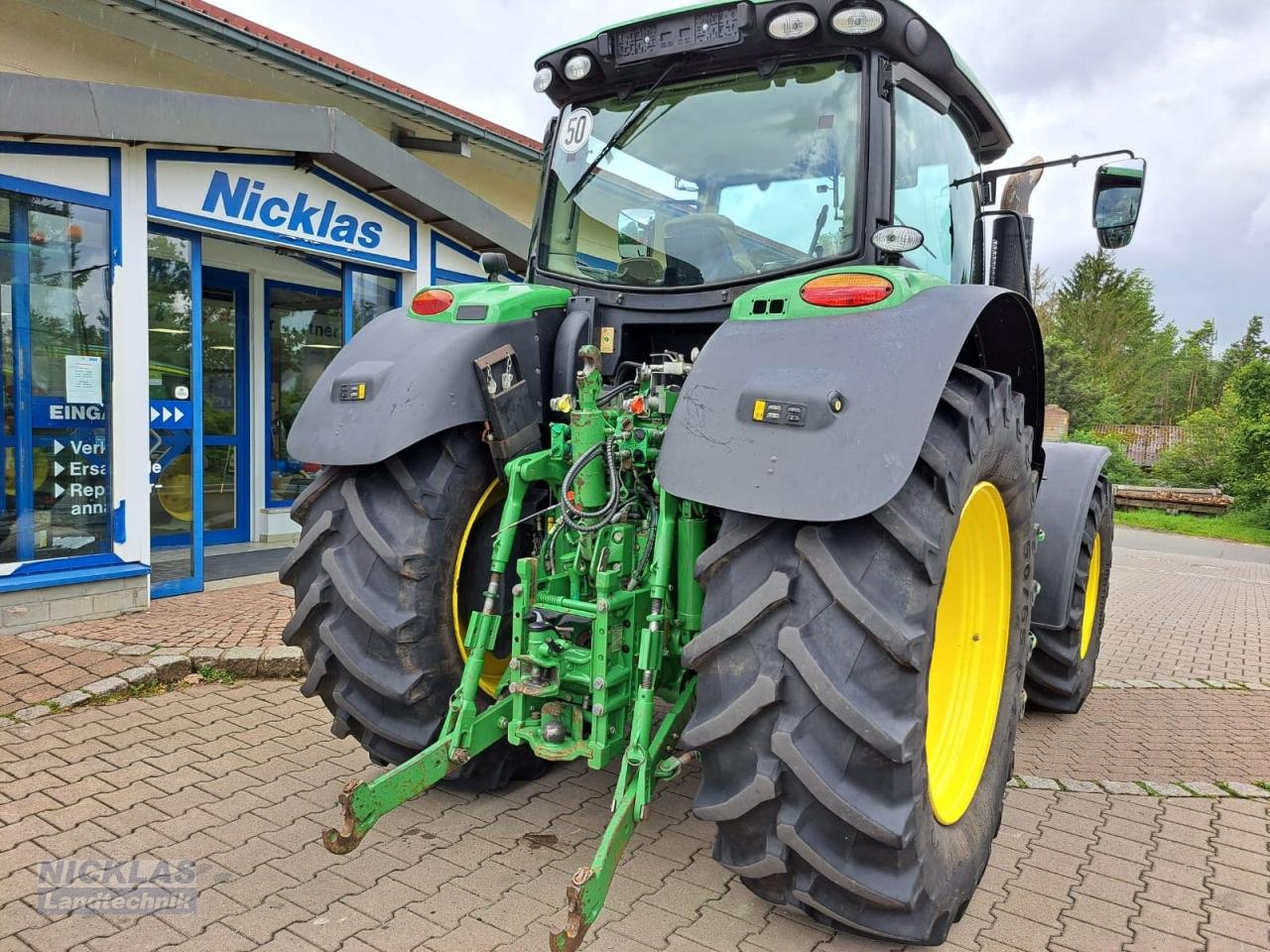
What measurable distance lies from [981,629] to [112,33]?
7490mm

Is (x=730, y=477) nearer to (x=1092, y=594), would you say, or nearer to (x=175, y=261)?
(x=1092, y=594)

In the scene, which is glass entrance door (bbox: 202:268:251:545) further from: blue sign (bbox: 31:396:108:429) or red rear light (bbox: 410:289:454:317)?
red rear light (bbox: 410:289:454:317)

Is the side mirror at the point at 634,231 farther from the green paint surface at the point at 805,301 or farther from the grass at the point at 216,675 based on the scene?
the grass at the point at 216,675

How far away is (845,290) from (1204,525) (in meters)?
19.3

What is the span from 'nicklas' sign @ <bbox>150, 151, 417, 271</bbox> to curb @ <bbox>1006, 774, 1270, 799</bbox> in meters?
5.90

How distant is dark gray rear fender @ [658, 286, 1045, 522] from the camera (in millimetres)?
2041

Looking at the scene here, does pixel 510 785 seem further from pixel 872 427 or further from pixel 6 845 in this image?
pixel 872 427

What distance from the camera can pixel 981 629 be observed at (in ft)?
9.61

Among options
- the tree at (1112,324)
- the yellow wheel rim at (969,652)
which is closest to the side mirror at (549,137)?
the yellow wheel rim at (969,652)

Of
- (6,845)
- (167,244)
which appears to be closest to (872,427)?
(6,845)

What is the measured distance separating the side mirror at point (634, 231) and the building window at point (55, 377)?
3968 millimetres

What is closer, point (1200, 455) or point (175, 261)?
point (175, 261)

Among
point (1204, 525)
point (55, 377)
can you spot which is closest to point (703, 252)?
point (55, 377)

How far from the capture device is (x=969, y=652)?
2.93m
